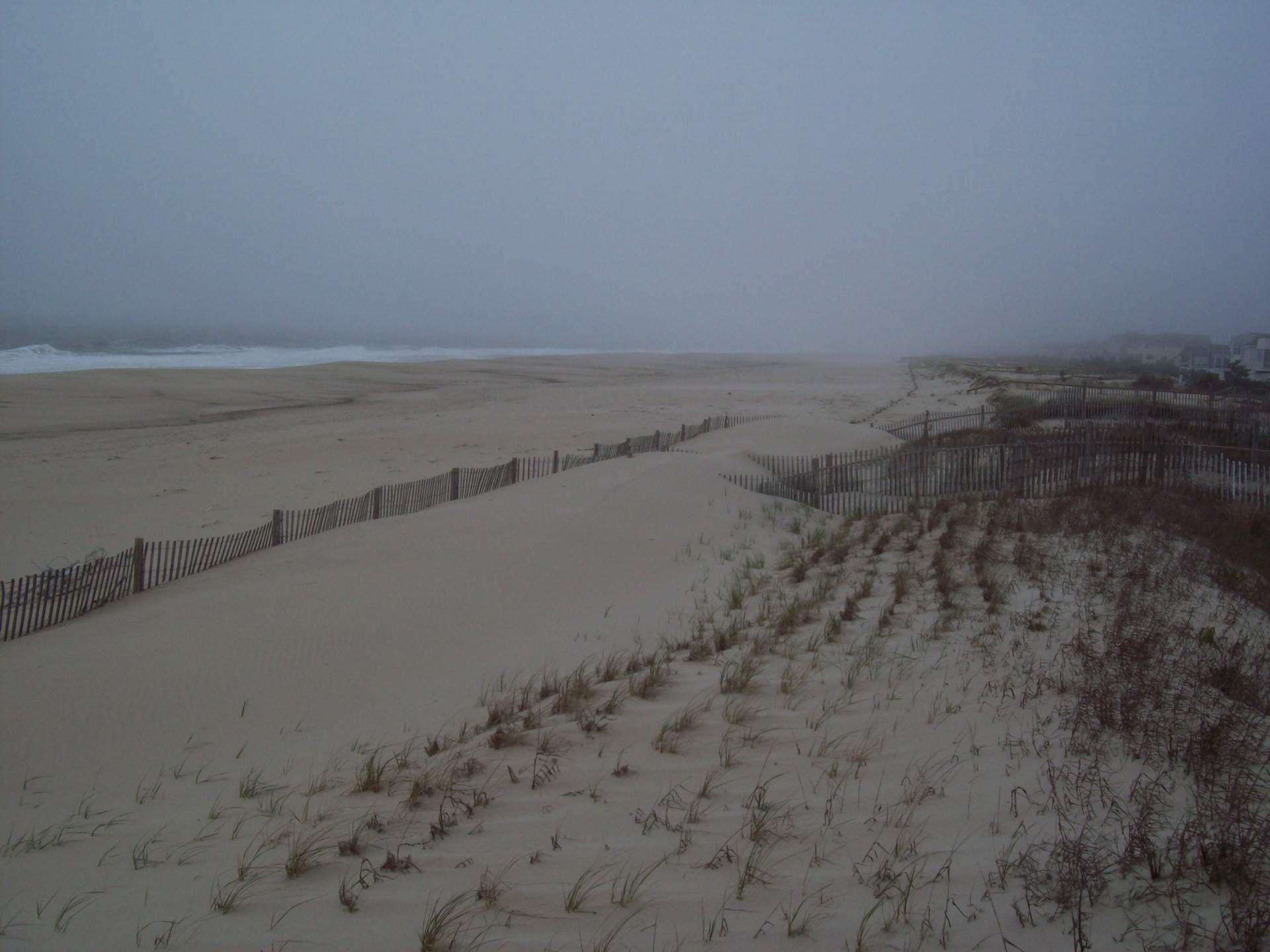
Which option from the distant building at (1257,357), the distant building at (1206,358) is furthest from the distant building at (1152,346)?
the distant building at (1257,357)

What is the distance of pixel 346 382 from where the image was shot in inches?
1877

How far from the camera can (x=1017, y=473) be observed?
13.8 m

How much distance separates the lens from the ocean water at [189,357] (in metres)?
52.2

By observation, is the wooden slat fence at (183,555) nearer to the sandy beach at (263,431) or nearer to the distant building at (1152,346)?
the sandy beach at (263,431)

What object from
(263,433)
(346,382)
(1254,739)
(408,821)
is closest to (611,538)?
(408,821)

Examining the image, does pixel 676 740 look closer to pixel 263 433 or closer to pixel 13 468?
pixel 13 468

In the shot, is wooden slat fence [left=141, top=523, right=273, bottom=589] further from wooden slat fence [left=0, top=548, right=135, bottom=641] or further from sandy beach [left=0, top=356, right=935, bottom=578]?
sandy beach [left=0, top=356, right=935, bottom=578]

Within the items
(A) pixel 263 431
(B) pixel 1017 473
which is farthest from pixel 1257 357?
(A) pixel 263 431

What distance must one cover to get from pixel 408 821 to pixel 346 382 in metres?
47.8

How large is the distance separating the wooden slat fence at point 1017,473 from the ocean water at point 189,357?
4956 centimetres

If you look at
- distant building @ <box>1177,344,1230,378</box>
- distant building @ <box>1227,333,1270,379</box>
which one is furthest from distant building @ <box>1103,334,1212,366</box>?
distant building @ <box>1227,333,1270,379</box>

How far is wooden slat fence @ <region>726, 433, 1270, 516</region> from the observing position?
12328mm

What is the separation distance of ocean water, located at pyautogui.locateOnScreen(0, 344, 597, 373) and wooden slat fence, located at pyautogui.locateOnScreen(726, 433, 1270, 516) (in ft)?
163

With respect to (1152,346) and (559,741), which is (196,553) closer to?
(559,741)
